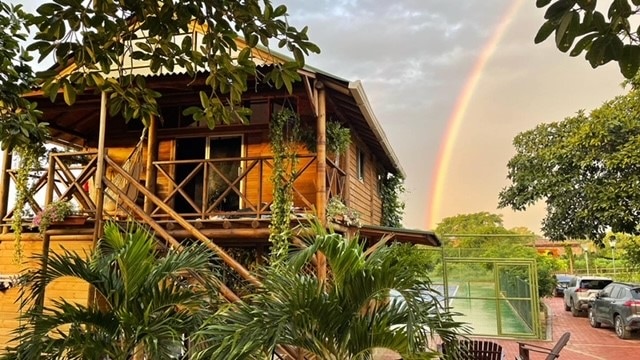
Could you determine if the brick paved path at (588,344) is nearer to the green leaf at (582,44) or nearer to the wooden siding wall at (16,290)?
the wooden siding wall at (16,290)

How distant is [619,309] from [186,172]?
481 inches

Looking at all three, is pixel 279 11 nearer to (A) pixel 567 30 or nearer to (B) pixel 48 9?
(B) pixel 48 9

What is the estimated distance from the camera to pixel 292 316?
3.55m

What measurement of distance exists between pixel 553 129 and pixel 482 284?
5.36 m

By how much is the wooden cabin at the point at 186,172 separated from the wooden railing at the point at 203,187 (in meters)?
0.02

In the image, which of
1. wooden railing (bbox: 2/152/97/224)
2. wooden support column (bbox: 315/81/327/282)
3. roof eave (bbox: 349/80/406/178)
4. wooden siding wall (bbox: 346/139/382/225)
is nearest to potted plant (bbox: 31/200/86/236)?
wooden railing (bbox: 2/152/97/224)

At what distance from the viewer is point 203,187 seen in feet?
27.4

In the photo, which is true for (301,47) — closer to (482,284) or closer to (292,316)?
(292,316)

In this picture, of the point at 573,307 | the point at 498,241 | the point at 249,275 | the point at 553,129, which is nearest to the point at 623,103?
the point at 553,129

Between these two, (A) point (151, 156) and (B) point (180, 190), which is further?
(A) point (151, 156)

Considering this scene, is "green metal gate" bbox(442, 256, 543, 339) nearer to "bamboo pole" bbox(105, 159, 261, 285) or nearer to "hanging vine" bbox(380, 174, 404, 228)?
"hanging vine" bbox(380, 174, 404, 228)

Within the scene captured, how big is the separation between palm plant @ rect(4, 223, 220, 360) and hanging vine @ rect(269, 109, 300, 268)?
171 cm

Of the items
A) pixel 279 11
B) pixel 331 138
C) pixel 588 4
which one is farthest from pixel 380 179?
pixel 588 4

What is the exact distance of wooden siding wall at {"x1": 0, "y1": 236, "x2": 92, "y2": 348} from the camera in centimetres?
815
